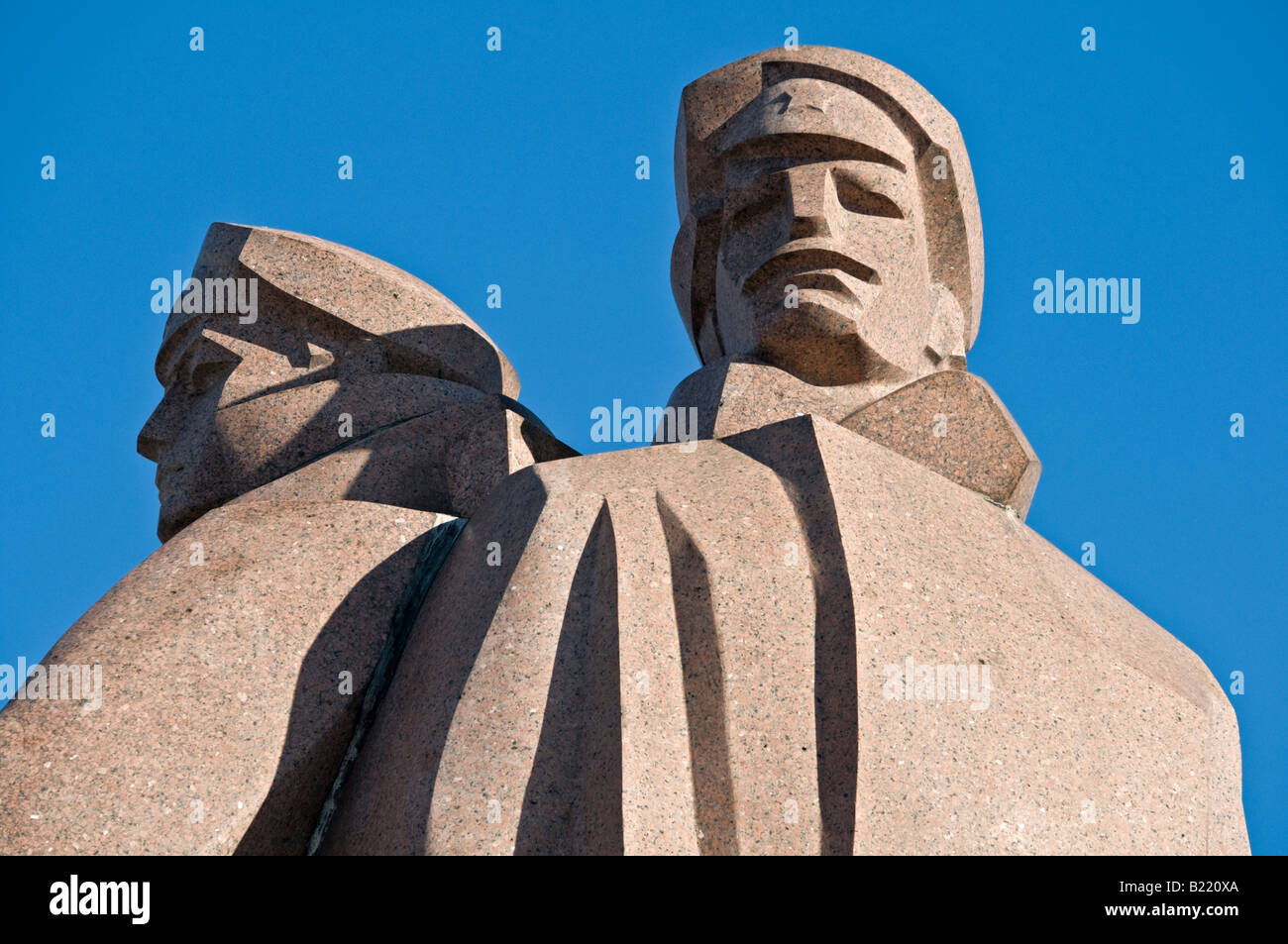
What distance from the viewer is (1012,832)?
16.9 ft

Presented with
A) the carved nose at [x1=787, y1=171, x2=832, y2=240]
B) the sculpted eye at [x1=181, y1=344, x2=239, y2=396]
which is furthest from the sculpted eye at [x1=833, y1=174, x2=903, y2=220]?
the sculpted eye at [x1=181, y1=344, x2=239, y2=396]

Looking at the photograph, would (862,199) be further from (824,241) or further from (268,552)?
(268,552)

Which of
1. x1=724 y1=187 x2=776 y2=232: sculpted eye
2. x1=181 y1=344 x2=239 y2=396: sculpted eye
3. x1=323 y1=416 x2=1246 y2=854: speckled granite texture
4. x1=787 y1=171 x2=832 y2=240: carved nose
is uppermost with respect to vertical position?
x1=724 y1=187 x2=776 y2=232: sculpted eye

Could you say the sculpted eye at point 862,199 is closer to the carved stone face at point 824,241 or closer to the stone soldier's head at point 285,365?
the carved stone face at point 824,241

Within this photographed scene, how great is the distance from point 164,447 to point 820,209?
3236 mm

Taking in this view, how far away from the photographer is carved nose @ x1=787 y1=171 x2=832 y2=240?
7.34 metres

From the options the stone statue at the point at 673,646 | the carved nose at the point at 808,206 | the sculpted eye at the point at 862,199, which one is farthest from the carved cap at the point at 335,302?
the sculpted eye at the point at 862,199

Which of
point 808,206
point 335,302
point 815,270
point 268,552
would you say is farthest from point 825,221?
point 268,552

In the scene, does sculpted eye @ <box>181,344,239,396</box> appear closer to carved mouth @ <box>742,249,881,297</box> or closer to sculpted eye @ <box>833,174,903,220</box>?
carved mouth @ <box>742,249,881,297</box>

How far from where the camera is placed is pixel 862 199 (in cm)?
764

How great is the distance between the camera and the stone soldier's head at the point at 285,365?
7488mm

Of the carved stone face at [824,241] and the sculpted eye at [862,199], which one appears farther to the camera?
the sculpted eye at [862,199]
